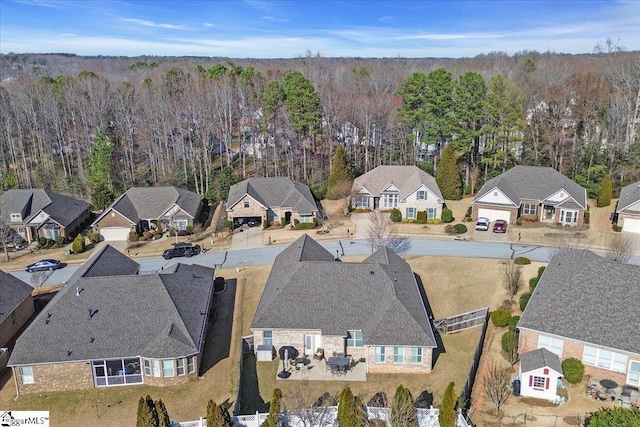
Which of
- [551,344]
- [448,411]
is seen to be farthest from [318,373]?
[551,344]

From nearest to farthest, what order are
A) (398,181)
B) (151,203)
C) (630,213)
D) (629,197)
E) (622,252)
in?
(622,252) < (630,213) < (629,197) < (151,203) < (398,181)

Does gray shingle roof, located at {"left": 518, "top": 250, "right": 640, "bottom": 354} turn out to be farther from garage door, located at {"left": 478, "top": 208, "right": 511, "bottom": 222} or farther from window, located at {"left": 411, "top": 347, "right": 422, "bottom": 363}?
garage door, located at {"left": 478, "top": 208, "right": 511, "bottom": 222}

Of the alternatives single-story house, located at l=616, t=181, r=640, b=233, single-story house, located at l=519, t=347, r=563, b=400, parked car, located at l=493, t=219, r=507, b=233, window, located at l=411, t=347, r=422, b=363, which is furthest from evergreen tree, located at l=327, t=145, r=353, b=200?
single-story house, located at l=519, t=347, r=563, b=400

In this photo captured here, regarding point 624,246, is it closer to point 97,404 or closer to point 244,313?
point 244,313

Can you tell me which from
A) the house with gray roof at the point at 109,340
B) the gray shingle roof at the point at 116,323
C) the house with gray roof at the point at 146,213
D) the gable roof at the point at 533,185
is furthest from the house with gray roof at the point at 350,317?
the gable roof at the point at 533,185

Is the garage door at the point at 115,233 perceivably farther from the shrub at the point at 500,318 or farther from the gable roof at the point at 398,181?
the shrub at the point at 500,318
